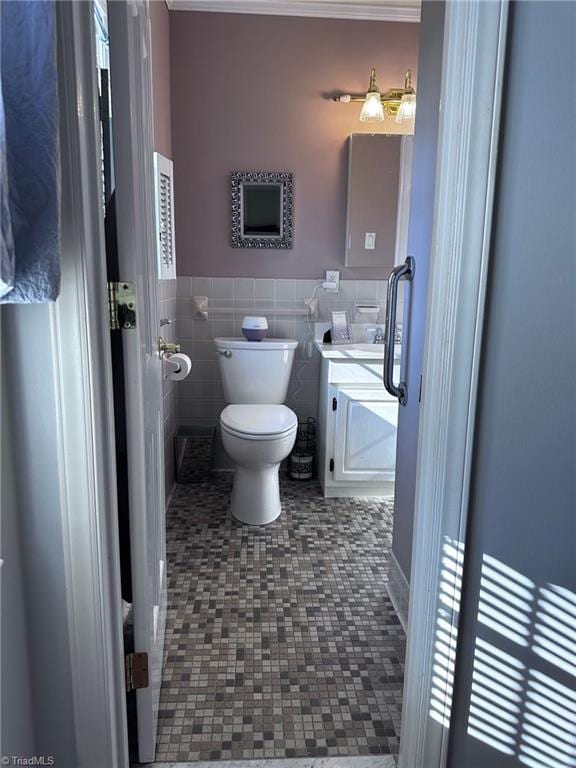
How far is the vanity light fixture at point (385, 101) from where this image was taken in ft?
9.29

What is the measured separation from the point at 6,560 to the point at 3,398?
277 millimetres

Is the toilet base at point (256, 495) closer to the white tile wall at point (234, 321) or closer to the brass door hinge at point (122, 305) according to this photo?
the white tile wall at point (234, 321)

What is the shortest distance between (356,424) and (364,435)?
0.25 feet

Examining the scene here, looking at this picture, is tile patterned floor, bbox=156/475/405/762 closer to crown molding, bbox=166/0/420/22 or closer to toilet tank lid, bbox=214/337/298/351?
toilet tank lid, bbox=214/337/298/351

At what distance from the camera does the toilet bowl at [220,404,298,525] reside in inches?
96.0

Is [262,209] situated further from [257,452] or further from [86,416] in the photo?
[86,416]

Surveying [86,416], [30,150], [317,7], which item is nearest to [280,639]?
[86,416]

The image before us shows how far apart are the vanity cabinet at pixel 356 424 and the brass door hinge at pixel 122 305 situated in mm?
1711

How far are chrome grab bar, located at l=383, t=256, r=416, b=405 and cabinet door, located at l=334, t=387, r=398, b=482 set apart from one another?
85 cm

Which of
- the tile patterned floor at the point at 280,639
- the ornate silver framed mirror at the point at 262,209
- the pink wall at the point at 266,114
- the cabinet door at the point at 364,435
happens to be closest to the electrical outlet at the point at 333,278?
the pink wall at the point at 266,114

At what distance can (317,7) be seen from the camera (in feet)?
9.18

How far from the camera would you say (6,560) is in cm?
91

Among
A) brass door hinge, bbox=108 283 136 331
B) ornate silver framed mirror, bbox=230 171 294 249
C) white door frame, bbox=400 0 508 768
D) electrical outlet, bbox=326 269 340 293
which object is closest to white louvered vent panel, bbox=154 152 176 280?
ornate silver framed mirror, bbox=230 171 294 249

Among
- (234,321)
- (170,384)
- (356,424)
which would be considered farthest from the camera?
(234,321)
